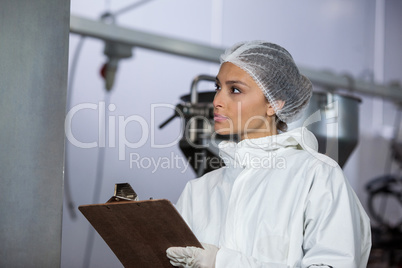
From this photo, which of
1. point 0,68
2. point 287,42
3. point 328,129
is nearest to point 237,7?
point 287,42

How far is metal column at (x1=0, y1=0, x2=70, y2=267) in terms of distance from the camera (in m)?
1.26

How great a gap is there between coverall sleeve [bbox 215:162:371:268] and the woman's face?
211 millimetres

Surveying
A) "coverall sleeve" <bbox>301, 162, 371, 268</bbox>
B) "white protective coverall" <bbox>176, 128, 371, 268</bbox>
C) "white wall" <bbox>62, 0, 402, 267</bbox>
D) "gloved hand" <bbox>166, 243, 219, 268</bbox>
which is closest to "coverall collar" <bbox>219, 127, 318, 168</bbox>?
"white protective coverall" <bbox>176, 128, 371, 268</bbox>

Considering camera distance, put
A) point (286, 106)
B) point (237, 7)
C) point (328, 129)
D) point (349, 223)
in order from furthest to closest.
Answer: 1. point (237, 7)
2. point (328, 129)
3. point (286, 106)
4. point (349, 223)

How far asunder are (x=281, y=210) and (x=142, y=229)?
31 centimetres

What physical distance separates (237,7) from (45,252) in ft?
5.60

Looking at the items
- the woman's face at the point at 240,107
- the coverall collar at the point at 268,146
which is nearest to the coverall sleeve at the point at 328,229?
the coverall collar at the point at 268,146

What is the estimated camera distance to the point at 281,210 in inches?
45.8

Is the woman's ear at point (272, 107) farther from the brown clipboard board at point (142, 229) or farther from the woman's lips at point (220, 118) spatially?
the brown clipboard board at point (142, 229)

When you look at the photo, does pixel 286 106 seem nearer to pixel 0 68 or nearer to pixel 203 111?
pixel 0 68

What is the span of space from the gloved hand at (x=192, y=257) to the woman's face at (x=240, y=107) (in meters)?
0.32

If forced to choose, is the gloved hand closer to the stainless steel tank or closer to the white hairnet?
the white hairnet

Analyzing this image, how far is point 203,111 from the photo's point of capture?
7.20 ft

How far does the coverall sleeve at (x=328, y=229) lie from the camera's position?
107cm
